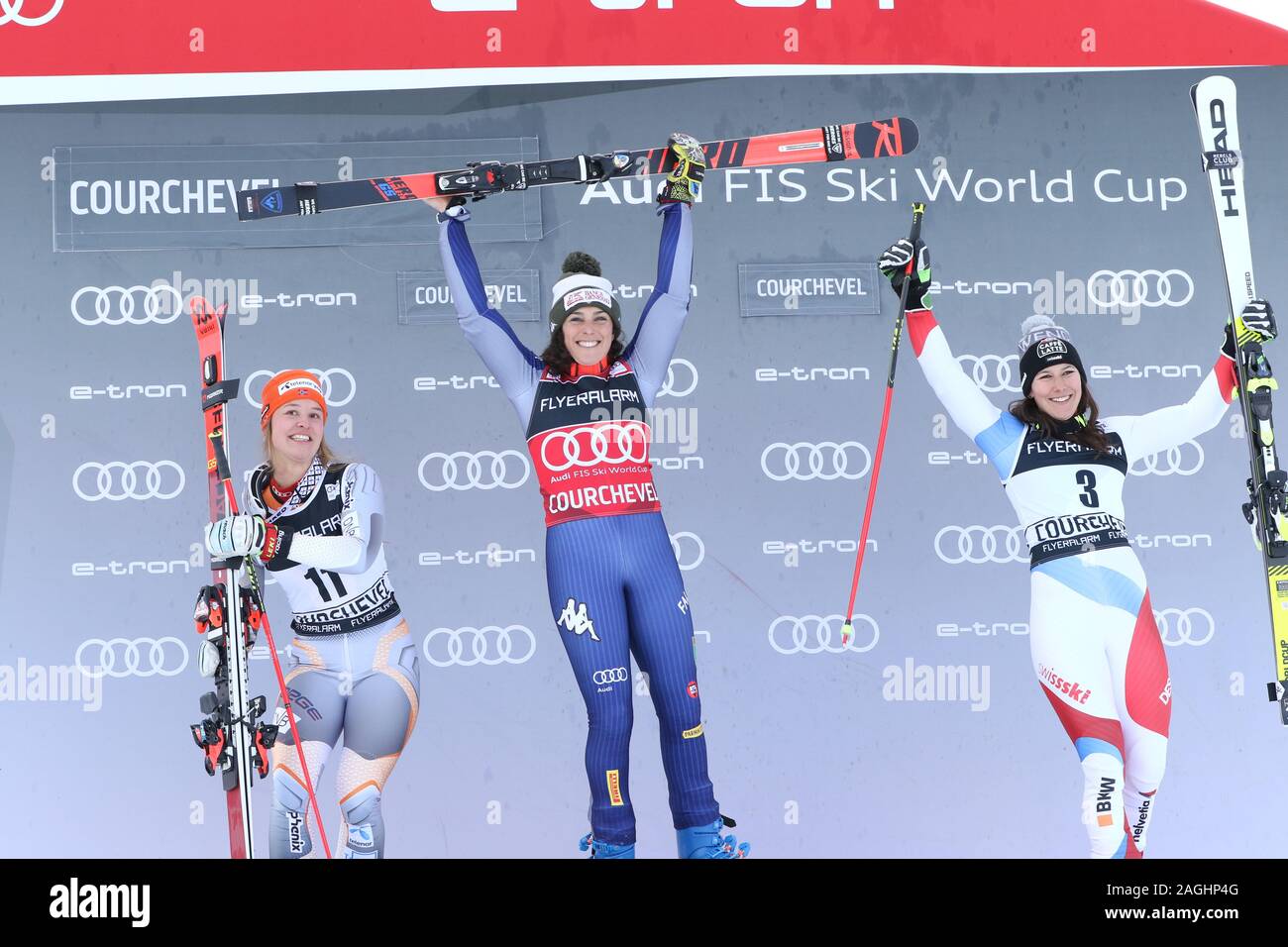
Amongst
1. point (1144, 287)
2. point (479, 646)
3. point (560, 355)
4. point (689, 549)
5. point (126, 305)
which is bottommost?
point (479, 646)

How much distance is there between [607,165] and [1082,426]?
67.2 inches

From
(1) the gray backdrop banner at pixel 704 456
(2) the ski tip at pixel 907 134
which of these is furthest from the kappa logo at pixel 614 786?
(2) the ski tip at pixel 907 134

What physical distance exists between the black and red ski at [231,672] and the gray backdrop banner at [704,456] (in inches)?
33.8

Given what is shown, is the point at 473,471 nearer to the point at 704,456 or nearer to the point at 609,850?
the point at 704,456

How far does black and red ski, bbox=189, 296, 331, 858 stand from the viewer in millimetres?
4258

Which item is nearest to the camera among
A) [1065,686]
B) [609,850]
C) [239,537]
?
[609,850]

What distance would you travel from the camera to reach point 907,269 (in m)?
4.46

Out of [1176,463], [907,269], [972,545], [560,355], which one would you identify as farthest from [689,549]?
[1176,463]

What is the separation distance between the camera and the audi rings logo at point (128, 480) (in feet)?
17.2

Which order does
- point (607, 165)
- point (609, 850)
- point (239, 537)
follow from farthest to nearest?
point (607, 165) < point (239, 537) < point (609, 850)

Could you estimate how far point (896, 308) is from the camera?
17.7ft

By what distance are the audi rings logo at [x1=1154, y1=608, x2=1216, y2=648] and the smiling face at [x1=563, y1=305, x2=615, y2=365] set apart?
7.94 ft

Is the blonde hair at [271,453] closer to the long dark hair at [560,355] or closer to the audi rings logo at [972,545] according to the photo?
the long dark hair at [560,355]
